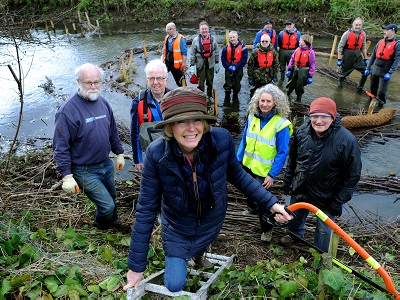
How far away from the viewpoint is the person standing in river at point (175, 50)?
8977mm

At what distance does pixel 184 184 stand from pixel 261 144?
1857 mm

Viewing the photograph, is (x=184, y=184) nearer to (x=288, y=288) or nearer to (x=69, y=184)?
(x=288, y=288)

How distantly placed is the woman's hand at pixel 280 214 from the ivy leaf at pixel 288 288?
44cm

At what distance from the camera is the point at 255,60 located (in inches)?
322

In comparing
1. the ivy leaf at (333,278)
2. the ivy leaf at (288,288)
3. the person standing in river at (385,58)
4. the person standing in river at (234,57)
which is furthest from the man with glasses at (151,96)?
the person standing in river at (385,58)

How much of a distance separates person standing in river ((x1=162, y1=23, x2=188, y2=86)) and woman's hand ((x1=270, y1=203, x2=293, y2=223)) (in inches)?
287

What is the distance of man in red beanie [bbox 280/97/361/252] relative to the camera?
10.5ft

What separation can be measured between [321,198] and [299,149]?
1.82ft

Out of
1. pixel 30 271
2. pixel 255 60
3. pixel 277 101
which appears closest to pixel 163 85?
pixel 277 101

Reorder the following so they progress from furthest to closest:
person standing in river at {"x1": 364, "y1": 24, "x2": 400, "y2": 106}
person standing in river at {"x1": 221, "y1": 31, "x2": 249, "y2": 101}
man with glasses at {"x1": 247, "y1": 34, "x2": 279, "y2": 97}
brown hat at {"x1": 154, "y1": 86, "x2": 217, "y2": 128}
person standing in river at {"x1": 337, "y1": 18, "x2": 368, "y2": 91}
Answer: person standing in river at {"x1": 337, "y1": 18, "x2": 368, "y2": 91}, person standing in river at {"x1": 221, "y1": 31, "x2": 249, "y2": 101}, person standing in river at {"x1": 364, "y1": 24, "x2": 400, "y2": 106}, man with glasses at {"x1": 247, "y1": 34, "x2": 279, "y2": 97}, brown hat at {"x1": 154, "y1": 86, "x2": 217, "y2": 128}

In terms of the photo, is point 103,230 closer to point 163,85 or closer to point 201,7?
point 163,85

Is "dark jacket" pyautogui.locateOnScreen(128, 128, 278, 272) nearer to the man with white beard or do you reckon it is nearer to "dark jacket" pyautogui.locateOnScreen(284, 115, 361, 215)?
"dark jacket" pyautogui.locateOnScreen(284, 115, 361, 215)

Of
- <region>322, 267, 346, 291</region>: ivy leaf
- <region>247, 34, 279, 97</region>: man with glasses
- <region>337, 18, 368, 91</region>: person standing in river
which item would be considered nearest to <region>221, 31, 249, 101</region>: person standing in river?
<region>247, 34, 279, 97</region>: man with glasses

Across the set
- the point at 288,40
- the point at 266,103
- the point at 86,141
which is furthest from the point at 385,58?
the point at 86,141
